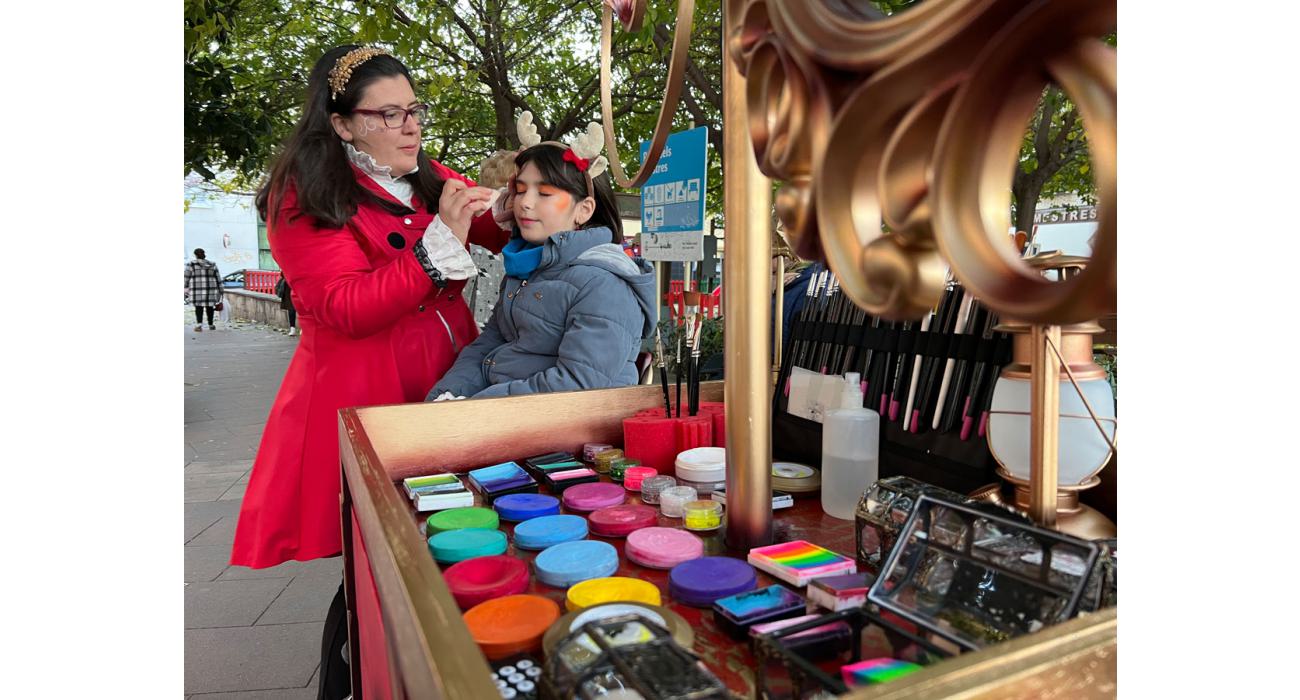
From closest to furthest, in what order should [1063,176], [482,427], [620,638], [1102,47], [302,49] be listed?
[1102,47], [620,638], [482,427], [302,49], [1063,176]

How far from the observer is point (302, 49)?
7.58 metres

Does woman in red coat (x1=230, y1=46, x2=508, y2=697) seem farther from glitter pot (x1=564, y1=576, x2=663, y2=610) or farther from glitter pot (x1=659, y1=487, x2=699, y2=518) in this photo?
glitter pot (x1=564, y1=576, x2=663, y2=610)

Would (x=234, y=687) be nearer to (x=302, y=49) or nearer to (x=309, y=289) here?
(x=309, y=289)

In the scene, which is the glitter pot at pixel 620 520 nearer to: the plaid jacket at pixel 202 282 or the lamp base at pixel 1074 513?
the lamp base at pixel 1074 513

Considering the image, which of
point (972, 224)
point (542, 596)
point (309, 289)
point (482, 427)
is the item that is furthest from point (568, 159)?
point (972, 224)

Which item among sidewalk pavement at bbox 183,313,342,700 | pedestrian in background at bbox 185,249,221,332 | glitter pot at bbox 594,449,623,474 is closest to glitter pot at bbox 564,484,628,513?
glitter pot at bbox 594,449,623,474

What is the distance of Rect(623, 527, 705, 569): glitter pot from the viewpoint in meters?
0.80

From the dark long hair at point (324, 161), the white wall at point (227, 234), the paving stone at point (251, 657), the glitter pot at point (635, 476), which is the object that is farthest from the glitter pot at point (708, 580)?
the white wall at point (227, 234)

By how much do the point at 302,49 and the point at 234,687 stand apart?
7034 millimetres

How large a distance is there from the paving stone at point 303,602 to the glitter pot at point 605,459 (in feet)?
7.01

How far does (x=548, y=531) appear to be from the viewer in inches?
35.0

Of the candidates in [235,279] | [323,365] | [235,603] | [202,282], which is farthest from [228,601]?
[235,279]

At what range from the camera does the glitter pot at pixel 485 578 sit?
2.35ft

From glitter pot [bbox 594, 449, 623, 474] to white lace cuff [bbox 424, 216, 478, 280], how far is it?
2.75 ft
